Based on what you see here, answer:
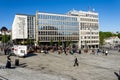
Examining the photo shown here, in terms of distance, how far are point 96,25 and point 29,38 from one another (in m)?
43.2

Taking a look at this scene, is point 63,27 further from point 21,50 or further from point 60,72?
point 60,72

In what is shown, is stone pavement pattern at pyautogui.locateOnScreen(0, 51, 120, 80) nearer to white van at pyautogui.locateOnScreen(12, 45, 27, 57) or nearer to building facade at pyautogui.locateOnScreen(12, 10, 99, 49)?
white van at pyautogui.locateOnScreen(12, 45, 27, 57)

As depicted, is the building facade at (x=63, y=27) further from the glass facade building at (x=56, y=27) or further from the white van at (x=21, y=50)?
the white van at (x=21, y=50)

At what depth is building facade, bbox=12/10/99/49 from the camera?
85.1 metres

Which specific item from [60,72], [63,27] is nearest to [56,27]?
[63,27]

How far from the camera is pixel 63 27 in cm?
9131

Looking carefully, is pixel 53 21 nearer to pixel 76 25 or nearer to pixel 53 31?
pixel 53 31

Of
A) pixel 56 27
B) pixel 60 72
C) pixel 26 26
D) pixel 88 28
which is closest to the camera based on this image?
pixel 60 72

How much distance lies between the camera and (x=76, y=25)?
9694cm

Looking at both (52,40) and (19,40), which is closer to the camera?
(52,40)

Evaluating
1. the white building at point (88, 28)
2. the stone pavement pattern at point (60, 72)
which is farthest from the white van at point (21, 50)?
the white building at point (88, 28)

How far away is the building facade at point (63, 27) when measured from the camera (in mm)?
85062


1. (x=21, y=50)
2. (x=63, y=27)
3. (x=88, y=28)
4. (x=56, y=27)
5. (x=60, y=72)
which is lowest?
(x=60, y=72)

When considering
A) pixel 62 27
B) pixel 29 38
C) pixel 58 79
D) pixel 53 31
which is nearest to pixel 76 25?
pixel 62 27
